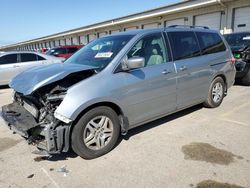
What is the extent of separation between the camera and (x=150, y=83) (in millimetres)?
3934

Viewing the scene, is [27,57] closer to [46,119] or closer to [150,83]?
[46,119]

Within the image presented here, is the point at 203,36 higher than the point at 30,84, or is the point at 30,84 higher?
the point at 203,36

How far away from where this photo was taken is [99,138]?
3.53m

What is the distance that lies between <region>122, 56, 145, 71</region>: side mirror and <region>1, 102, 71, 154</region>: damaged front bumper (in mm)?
1229

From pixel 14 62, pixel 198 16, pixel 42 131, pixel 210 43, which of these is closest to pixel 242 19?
pixel 198 16

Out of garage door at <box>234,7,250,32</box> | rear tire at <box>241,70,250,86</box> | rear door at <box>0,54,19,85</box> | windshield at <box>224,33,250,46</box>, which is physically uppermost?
garage door at <box>234,7,250,32</box>

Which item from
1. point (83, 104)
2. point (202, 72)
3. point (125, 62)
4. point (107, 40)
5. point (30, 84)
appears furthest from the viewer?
point (202, 72)

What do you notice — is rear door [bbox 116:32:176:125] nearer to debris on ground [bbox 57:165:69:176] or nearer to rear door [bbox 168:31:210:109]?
rear door [bbox 168:31:210:109]

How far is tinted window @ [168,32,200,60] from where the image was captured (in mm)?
4434

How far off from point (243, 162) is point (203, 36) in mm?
2897

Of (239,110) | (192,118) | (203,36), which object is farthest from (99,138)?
(239,110)

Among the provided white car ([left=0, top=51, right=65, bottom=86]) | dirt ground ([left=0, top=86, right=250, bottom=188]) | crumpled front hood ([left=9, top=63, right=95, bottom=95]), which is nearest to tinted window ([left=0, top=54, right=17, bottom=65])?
white car ([left=0, top=51, right=65, bottom=86])

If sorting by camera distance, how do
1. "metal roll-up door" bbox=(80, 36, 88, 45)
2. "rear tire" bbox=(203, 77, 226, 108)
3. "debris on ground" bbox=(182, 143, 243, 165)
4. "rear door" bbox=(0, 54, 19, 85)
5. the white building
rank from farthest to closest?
"metal roll-up door" bbox=(80, 36, 88, 45) < the white building < "rear door" bbox=(0, 54, 19, 85) < "rear tire" bbox=(203, 77, 226, 108) < "debris on ground" bbox=(182, 143, 243, 165)

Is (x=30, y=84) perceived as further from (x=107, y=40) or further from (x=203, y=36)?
(x=203, y=36)
